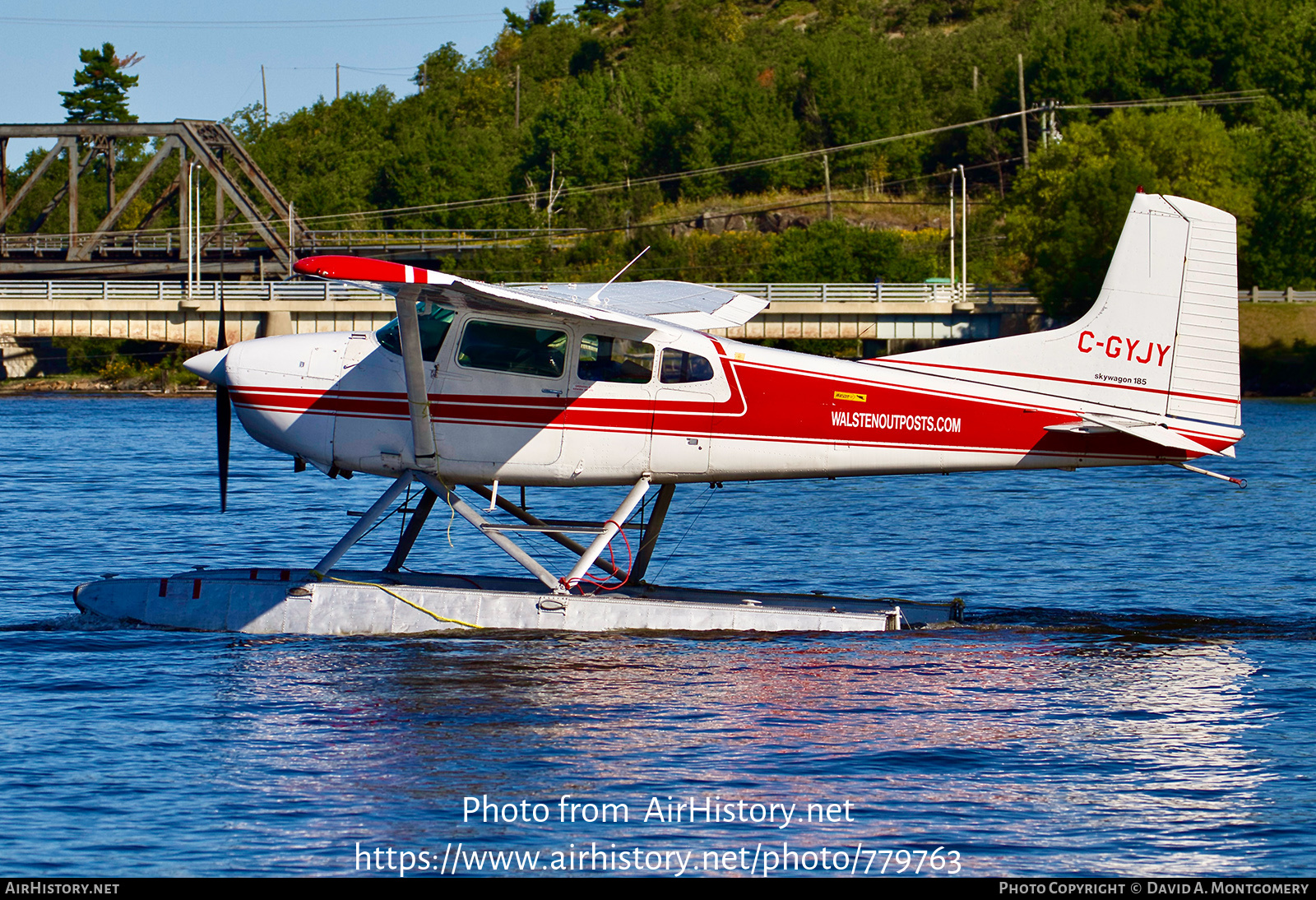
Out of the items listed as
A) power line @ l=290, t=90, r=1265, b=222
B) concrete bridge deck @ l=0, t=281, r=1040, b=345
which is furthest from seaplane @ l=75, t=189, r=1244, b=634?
power line @ l=290, t=90, r=1265, b=222

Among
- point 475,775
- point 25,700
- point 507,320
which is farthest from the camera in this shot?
point 507,320

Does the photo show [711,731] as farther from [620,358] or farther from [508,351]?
[508,351]

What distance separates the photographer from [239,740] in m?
9.98

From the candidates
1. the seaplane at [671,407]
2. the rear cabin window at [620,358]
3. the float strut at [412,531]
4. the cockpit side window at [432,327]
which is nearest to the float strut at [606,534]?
the seaplane at [671,407]

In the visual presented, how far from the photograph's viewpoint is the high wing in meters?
10.5

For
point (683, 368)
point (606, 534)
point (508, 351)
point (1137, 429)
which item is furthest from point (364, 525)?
point (1137, 429)

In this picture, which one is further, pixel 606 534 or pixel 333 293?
pixel 333 293

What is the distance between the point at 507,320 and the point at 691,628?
332cm

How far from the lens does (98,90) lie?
99.4m

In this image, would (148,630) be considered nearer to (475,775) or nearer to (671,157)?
(475,775)

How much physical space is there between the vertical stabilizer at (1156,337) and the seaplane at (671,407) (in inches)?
0.7

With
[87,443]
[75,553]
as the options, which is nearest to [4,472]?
[87,443]

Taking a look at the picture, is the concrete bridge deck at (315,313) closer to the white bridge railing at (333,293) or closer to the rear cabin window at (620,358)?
the white bridge railing at (333,293)

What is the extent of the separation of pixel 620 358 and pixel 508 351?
1010 mm
